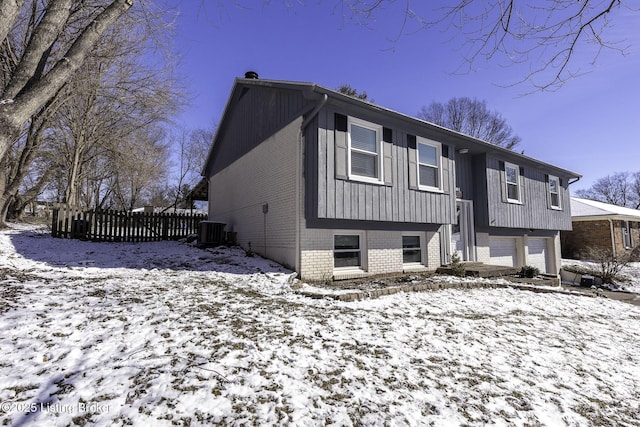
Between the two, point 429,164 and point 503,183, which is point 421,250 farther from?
point 503,183

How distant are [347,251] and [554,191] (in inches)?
505

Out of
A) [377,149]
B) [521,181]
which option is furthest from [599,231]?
[377,149]

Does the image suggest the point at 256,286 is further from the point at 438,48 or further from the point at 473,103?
the point at 473,103

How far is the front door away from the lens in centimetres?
1151

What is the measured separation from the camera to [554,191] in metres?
15.1

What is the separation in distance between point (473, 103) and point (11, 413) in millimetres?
37080

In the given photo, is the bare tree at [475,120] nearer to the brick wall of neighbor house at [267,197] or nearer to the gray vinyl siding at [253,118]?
the gray vinyl siding at [253,118]

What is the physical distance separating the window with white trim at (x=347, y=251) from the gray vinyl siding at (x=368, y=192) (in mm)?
917

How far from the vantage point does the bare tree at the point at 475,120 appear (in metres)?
31.1

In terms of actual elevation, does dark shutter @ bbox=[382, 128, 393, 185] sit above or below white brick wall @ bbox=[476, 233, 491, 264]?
above

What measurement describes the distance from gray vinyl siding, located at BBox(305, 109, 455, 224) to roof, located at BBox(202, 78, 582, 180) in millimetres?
396

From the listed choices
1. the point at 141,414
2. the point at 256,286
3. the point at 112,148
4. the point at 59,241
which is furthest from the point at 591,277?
the point at 112,148

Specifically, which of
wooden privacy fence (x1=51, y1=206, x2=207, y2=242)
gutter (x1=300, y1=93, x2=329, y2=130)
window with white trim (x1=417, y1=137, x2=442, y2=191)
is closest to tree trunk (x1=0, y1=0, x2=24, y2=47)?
gutter (x1=300, y1=93, x2=329, y2=130)

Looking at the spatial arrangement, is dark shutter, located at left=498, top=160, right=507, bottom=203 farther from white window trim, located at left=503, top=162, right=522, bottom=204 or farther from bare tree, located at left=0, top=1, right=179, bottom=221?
bare tree, located at left=0, top=1, right=179, bottom=221
